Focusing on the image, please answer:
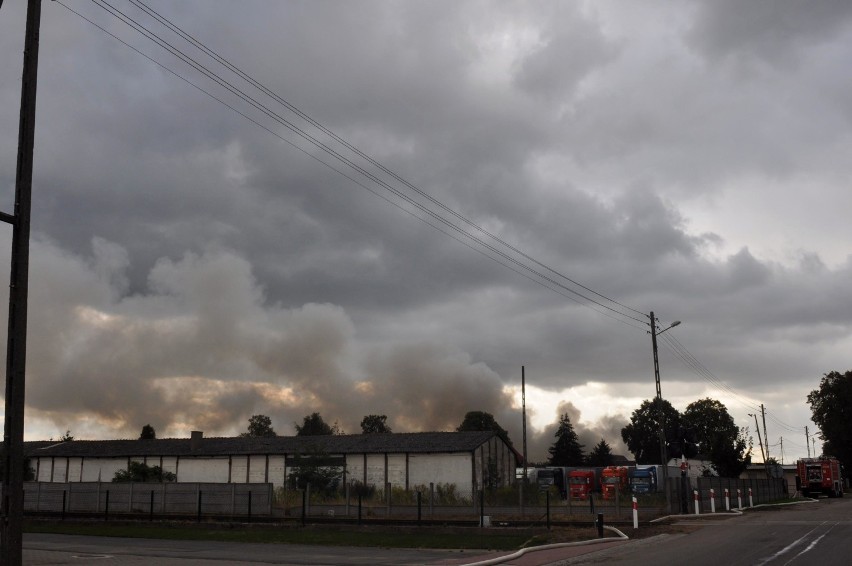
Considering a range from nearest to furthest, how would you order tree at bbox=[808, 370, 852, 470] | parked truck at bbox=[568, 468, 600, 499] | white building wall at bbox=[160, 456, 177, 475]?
1. parked truck at bbox=[568, 468, 600, 499]
2. white building wall at bbox=[160, 456, 177, 475]
3. tree at bbox=[808, 370, 852, 470]

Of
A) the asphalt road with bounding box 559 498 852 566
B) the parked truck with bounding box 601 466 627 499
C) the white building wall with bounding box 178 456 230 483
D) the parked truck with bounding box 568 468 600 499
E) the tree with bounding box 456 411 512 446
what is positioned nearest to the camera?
the asphalt road with bounding box 559 498 852 566

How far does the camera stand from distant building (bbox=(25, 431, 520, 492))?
6331 cm

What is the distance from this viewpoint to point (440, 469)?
207 feet

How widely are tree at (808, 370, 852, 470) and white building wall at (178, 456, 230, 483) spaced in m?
74.0

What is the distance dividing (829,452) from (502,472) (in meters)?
55.3

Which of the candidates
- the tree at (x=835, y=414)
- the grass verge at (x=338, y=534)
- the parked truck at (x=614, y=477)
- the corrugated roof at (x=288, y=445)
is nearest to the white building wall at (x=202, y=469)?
the corrugated roof at (x=288, y=445)

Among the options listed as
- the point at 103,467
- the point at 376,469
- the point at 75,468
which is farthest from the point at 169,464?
the point at 376,469

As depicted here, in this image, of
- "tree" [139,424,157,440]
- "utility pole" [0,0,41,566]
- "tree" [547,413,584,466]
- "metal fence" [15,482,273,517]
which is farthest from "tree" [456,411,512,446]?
"utility pole" [0,0,41,566]

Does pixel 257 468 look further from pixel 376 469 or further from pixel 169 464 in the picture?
pixel 376 469

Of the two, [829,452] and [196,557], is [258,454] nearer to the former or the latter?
[196,557]

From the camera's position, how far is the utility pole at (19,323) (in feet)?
39.3

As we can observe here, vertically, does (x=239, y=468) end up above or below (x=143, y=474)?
above

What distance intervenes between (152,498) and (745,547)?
29582mm

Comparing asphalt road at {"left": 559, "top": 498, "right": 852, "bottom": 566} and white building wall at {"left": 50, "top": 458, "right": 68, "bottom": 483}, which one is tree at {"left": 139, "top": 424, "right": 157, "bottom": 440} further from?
asphalt road at {"left": 559, "top": 498, "right": 852, "bottom": 566}
